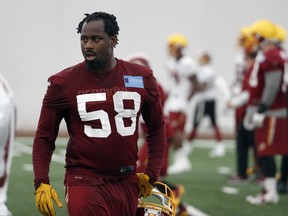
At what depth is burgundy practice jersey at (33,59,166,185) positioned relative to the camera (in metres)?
4.70

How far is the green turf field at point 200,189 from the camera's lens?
847 centimetres

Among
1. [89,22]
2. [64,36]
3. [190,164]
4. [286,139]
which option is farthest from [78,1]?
[190,164]

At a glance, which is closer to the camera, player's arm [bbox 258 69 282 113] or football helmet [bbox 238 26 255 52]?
player's arm [bbox 258 69 282 113]

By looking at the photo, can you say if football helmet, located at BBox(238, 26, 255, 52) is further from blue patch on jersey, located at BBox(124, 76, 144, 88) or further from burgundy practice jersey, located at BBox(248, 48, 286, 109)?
blue patch on jersey, located at BBox(124, 76, 144, 88)

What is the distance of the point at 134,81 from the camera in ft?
15.9

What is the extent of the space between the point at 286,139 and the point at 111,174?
4764 millimetres

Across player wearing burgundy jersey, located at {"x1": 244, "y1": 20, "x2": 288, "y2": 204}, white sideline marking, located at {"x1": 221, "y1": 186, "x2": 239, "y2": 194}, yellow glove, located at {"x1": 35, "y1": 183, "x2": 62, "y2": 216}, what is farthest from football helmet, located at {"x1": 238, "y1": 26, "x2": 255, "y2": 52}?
yellow glove, located at {"x1": 35, "y1": 183, "x2": 62, "y2": 216}

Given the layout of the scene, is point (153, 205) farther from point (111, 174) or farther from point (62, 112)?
→ point (62, 112)

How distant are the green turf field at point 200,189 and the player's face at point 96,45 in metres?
3.28

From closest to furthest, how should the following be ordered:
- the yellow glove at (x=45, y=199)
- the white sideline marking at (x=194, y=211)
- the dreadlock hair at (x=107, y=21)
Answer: the yellow glove at (x=45, y=199), the dreadlock hair at (x=107, y=21), the white sideline marking at (x=194, y=211)

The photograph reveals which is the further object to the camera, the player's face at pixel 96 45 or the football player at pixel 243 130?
the football player at pixel 243 130

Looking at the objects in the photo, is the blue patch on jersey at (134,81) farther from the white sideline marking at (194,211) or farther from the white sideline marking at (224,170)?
the white sideline marking at (224,170)

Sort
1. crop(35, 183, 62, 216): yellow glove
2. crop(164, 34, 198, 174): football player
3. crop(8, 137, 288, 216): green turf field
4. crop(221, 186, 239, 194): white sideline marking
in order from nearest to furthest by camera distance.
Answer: crop(35, 183, 62, 216): yellow glove, crop(8, 137, 288, 216): green turf field, crop(221, 186, 239, 194): white sideline marking, crop(164, 34, 198, 174): football player

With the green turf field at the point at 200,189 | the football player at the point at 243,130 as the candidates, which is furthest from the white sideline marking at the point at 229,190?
the football player at the point at 243,130
